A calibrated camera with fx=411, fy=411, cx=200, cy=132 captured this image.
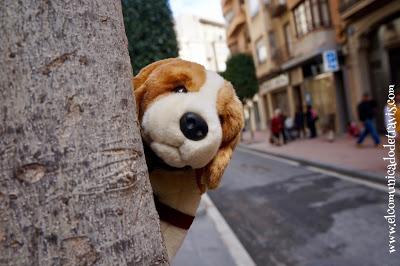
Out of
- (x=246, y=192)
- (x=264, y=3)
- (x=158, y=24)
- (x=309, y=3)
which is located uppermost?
(x=264, y=3)

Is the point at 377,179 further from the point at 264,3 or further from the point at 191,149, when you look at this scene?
the point at 264,3

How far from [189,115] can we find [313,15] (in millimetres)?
18860

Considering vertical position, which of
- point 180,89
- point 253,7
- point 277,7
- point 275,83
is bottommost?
point 180,89

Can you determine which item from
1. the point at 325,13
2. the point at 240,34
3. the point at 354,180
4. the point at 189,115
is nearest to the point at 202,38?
the point at 240,34

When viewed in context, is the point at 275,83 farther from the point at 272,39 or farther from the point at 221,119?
the point at 221,119

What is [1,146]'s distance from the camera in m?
0.78

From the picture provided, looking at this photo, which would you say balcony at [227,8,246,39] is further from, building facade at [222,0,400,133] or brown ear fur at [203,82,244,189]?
brown ear fur at [203,82,244,189]

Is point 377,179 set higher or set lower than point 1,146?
lower

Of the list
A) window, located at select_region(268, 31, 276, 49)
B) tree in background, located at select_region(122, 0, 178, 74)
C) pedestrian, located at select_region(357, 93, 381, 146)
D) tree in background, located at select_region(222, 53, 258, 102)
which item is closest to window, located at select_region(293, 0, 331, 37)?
window, located at select_region(268, 31, 276, 49)

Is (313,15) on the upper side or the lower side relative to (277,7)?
lower

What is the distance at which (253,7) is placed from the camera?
29141 millimetres

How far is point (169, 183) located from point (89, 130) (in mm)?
851

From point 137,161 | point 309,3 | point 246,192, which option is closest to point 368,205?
point 246,192

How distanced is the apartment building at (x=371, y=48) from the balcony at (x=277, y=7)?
6212 millimetres
